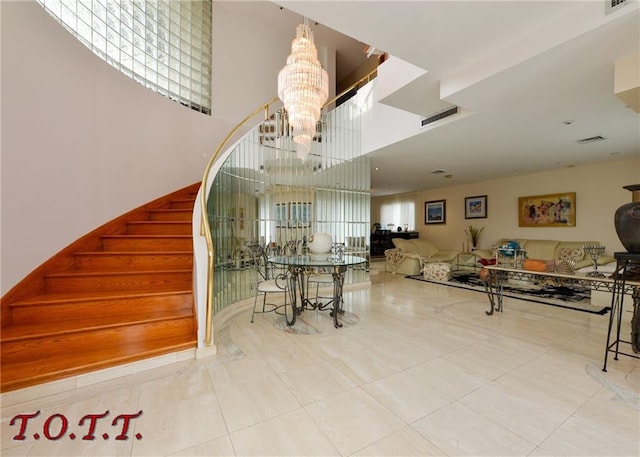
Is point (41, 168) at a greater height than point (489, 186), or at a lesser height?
lesser

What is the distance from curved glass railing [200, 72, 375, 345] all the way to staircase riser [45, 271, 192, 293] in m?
0.39

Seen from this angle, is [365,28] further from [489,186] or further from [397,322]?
[489,186]

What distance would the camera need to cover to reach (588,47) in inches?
81.0

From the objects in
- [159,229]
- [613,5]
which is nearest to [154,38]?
[159,229]

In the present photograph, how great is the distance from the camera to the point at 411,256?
279 inches

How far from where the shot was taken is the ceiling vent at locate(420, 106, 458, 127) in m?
3.50

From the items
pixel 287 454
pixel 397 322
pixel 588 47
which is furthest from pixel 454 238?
pixel 287 454

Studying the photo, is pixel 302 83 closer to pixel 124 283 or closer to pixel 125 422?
pixel 124 283

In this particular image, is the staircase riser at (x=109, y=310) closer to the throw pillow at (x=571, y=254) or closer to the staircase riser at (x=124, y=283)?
the staircase riser at (x=124, y=283)

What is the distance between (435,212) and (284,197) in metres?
6.67

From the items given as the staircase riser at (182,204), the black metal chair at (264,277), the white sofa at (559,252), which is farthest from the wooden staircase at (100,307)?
the white sofa at (559,252)

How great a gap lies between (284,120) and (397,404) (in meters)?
4.45

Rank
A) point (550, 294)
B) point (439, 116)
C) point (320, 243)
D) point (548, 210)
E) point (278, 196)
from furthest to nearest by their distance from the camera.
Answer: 1. point (548, 210)
2. point (550, 294)
3. point (278, 196)
4. point (320, 243)
5. point (439, 116)

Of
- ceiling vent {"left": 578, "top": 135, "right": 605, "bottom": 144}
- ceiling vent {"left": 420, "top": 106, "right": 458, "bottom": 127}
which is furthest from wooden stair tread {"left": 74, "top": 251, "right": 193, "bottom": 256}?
ceiling vent {"left": 578, "top": 135, "right": 605, "bottom": 144}
